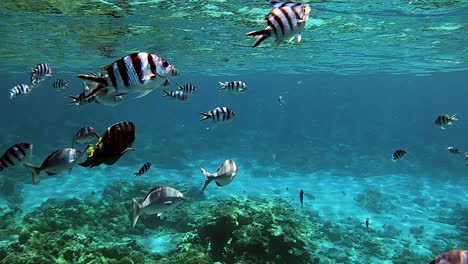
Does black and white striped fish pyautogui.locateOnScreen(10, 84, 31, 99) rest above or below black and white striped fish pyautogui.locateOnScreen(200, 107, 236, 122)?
below

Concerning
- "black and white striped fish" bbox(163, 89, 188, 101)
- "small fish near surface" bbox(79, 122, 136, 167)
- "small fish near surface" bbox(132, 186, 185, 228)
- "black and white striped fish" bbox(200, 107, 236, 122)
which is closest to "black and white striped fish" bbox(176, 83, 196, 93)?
"black and white striped fish" bbox(163, 89, 188, 101)

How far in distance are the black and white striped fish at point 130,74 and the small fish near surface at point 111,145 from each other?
409mm

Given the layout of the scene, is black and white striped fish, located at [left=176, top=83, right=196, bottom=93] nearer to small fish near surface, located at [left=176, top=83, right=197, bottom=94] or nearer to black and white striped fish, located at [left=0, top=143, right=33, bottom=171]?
small fish near surface, located at [left=176, top=83, right=197, bottom=94]

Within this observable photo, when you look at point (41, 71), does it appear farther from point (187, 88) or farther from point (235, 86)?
point (235, 86)

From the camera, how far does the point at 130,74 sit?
11.8 feet

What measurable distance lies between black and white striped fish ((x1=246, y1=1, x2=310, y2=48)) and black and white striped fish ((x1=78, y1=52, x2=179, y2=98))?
1074mm

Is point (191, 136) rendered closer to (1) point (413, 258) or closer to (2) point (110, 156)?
(1) point (413, 258)

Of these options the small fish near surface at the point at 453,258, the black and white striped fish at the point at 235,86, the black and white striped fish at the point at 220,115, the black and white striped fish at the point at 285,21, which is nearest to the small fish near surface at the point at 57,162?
the black and white striped fish at the point at 220,115

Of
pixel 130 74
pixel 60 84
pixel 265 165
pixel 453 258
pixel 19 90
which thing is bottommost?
pixel 265 165

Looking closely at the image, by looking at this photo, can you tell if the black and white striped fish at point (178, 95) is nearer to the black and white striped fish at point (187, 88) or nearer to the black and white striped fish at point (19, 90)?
the black and white striped fish at point (187, 88)

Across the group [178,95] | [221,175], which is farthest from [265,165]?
[221,175]

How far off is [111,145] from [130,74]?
774mm

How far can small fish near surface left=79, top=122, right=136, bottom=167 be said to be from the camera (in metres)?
3.68

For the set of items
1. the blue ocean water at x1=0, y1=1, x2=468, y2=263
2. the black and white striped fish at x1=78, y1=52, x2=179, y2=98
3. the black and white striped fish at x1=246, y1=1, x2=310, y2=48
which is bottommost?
the blue ocean water at x1=0, y1=1, x2=468, y2=263
